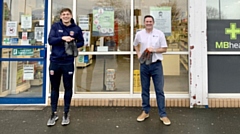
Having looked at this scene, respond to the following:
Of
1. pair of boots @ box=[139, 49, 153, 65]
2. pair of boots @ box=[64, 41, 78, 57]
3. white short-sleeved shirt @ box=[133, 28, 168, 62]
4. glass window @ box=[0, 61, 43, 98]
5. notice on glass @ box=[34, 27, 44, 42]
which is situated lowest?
glass window @ box=[0, 61, 43, 98]

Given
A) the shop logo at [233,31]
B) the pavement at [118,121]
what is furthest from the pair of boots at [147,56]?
the shop logo at [233,31]

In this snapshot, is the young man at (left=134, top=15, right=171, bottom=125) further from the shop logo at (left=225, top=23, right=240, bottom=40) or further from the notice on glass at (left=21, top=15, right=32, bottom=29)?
the notice on glass at (left=21, top=15, right=32, bottom=29)

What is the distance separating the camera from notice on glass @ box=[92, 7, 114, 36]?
532 cm

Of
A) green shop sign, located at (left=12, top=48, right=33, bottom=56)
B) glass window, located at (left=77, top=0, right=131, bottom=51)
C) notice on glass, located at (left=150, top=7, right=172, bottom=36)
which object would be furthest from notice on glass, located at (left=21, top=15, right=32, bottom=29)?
notice on glass, located at (left=150, top=7, right=172, bottom=36)

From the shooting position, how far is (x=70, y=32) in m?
4.02

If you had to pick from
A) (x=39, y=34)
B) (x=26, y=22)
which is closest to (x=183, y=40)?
(x=39, y=34)

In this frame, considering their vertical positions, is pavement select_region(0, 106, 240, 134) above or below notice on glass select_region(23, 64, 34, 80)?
below

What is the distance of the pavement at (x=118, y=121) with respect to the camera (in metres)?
3.89

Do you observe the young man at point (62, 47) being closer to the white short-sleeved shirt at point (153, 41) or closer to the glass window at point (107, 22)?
the white short-sleeved shirt at point (153, 41)

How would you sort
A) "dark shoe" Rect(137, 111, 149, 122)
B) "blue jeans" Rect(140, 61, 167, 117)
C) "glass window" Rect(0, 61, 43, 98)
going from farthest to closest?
"glass window" Rect(0, 61, 43, 98), "dark shoe" Rect(137, 111, 149, 122), "blue jeans" Rect(140, 61, 167, 117)

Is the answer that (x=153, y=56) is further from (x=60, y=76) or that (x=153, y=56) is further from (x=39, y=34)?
(x=39, y=34)

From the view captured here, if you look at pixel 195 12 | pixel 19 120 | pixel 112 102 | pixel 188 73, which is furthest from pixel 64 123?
pixel 195 12

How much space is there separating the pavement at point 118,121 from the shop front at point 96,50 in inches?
15.5

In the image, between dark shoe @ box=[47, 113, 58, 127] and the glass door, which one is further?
the glass door
